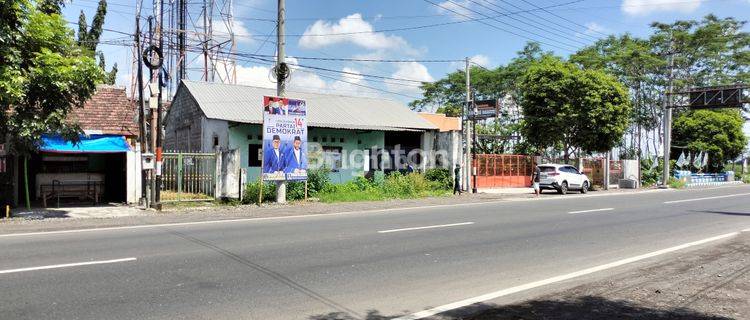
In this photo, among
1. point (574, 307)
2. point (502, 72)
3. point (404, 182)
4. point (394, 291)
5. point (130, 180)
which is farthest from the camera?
point (502, 72)

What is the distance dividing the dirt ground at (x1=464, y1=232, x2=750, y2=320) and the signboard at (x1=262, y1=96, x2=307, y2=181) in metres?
13.5

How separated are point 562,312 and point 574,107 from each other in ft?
88.7

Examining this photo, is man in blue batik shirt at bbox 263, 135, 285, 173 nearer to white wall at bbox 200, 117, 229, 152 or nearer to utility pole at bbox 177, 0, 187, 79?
white wall at bbox 200, 117, 229, 152

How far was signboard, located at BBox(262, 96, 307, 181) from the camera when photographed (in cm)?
1858

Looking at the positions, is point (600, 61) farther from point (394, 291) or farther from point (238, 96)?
point (394, 291)

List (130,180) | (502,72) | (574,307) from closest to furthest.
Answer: (574,307), (130,180), (502,72)

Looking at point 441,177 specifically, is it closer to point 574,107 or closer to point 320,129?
point 320,129

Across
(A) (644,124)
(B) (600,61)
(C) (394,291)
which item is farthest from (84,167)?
(A) (644,124)

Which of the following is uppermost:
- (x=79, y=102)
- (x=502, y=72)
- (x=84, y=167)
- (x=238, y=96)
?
(x=502, y=72)

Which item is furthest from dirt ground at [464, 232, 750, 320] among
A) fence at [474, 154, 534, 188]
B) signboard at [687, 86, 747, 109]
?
signboard at [687, 86, 747, 109]

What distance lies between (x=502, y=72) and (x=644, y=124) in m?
16.2

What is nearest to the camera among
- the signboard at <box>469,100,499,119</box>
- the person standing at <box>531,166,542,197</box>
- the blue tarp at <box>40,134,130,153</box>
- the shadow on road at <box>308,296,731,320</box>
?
the shadow on road at <box>308,296,731,320</box>

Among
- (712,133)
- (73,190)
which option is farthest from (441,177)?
(712,133)

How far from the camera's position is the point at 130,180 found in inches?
714
